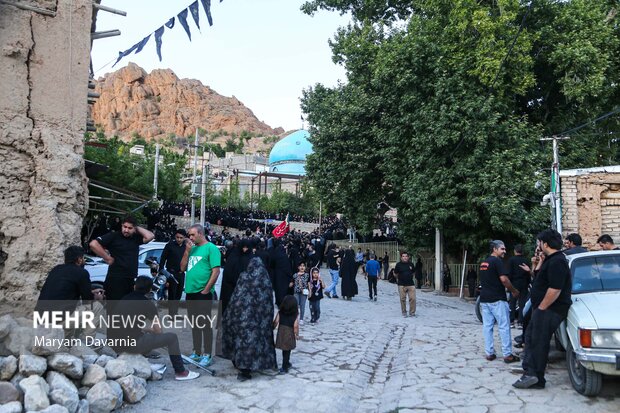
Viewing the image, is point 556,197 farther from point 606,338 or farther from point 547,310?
point 606,338

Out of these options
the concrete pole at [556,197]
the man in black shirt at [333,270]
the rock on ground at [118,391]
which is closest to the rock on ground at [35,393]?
the rock on ground at [118,391]

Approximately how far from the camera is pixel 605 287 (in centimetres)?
643

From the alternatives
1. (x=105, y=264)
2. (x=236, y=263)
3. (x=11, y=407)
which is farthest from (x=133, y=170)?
(x=11, y=407)

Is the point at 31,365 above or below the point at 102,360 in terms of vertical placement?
above

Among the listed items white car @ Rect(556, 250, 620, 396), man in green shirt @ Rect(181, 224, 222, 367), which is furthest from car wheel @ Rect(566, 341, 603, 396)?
man in green shirt @ Rect(181, 224, 222, 367)

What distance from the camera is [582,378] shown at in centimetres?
571

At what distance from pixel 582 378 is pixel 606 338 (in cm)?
70

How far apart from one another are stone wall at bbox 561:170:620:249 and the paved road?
8.46 m

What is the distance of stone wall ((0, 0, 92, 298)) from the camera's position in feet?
19.1

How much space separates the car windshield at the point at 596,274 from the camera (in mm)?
6453

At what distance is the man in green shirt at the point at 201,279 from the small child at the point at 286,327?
933 millimetres

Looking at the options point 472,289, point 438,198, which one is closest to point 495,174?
point 438,198

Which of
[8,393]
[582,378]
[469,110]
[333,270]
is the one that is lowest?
[582,378]

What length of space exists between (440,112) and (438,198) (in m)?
2.89
